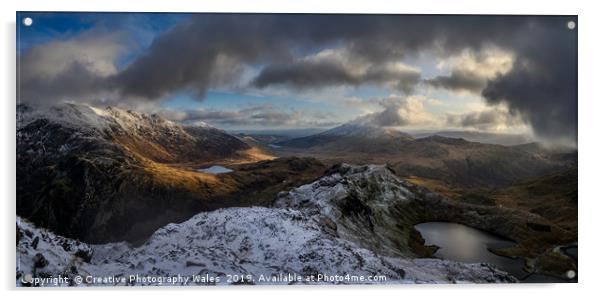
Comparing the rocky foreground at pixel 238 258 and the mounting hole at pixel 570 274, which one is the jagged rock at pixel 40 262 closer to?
the rocky foreground at pixel 238 258

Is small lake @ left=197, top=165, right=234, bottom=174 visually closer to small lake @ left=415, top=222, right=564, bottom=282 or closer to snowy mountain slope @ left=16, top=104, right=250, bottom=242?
snowy mountain slope @ left=16, top=104, right=250, bottom=242

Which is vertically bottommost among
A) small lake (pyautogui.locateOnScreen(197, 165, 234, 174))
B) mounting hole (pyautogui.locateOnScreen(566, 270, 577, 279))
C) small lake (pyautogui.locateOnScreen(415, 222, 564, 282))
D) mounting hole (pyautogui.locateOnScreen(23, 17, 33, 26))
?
mounting hole (pyautogui.locateOnScreen(566, 270, 577, 279))

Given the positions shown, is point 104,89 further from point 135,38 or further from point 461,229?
point 461,229

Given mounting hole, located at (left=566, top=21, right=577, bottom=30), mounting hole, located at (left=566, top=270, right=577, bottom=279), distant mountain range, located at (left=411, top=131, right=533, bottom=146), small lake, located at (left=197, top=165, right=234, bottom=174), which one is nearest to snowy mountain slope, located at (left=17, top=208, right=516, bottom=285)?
small lake, located at (left=197, top=165, right=234, bottom=174)

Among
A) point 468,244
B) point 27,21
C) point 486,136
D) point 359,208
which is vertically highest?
point 27,21

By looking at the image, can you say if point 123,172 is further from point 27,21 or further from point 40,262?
point 27,21

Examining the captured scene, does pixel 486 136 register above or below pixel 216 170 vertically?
above

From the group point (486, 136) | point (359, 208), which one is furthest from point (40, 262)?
point (486, 136)
